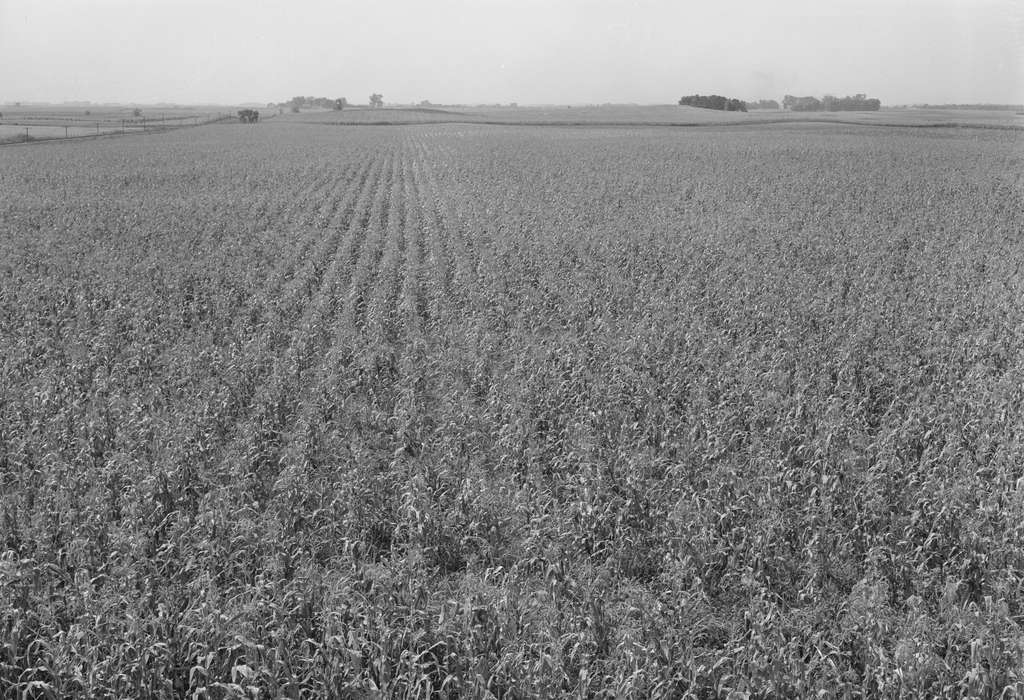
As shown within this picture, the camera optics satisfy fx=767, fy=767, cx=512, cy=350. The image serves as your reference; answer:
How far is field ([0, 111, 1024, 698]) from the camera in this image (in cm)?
558

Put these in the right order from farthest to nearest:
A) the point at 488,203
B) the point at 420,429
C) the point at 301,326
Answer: the point at 488,203
the point at 301,326
the point at 420,429

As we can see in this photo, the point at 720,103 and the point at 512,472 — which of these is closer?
the point at 512,472

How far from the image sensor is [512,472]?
8.44 metres

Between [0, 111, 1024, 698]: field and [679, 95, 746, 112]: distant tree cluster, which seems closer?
[0, 111, 1024, 698]: field

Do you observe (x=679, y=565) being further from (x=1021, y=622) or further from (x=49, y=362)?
(x=49, y=362)

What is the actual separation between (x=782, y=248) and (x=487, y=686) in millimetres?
17833

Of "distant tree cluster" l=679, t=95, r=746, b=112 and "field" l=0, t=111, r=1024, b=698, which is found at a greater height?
"distant tree cluster" l=679, t=95, r=746, b=112

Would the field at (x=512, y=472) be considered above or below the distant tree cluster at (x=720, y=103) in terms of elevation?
below

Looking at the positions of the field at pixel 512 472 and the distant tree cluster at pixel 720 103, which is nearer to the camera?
the field at pixel 512 472

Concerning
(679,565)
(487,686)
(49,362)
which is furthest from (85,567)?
(49,362)

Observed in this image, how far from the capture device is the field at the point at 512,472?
5578 millimetres

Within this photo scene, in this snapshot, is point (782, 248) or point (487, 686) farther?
point (782, 248)

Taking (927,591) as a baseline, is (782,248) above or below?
above

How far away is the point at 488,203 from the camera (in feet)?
96.8
